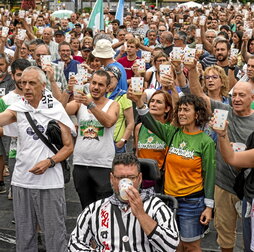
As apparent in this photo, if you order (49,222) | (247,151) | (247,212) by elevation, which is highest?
(247,151)

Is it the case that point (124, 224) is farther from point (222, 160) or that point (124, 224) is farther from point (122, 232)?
point (222, 160)

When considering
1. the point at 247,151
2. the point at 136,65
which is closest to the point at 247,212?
the point at 247,151

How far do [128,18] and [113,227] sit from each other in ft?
45.5

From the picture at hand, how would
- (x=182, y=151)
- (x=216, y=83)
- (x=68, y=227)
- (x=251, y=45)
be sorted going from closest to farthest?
(x=182, y=151) < (x=216, y=83) < (x=68, y=227) < (x=251, y=45)

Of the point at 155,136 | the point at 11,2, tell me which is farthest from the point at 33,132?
the point at 11,2

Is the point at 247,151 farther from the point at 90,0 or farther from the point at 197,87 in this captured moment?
the point at 90,0

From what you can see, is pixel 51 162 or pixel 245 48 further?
pixel 245 48

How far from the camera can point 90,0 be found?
3903 cm

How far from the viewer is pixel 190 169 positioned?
4.49 m

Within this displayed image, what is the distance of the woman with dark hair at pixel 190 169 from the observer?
4484 mm

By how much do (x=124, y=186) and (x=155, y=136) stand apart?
173cm

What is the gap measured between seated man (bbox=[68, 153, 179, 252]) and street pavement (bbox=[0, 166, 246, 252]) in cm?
213

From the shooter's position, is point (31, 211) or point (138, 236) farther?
point (31, 211)

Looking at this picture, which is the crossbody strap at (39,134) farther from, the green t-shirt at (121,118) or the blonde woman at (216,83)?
the blonde woman at (216,83)
